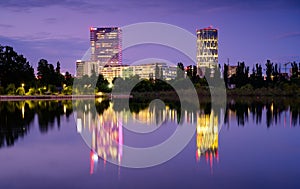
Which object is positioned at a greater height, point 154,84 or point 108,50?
point 108,50

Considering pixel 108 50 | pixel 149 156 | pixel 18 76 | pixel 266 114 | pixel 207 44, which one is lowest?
pixel 149 156

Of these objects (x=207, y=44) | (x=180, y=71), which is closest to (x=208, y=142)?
(x=180, y=71)

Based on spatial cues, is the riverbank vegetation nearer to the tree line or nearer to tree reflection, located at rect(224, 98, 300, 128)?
the tree line

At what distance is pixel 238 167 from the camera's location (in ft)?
24.1

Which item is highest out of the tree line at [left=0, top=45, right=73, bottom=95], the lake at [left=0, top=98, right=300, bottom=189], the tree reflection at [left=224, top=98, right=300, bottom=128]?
the tree line at [left=0, top=45, right=73, bottom=95]

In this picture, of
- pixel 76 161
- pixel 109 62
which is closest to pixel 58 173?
pixel 76 161

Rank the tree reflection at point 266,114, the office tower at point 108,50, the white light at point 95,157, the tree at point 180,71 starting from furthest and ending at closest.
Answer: the office tower at point 108,50 < the tree at point 180,71 < the tree reflection at point 266,114 < the white light at point 95,157

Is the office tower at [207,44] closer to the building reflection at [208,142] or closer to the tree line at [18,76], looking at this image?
the tree line at [18,76]

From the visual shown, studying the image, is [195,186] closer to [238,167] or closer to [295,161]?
[238,167]

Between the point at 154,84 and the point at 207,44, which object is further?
the point at 207,44

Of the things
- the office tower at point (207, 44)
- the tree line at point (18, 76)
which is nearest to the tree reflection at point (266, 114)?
the tree line at point (18, 76)

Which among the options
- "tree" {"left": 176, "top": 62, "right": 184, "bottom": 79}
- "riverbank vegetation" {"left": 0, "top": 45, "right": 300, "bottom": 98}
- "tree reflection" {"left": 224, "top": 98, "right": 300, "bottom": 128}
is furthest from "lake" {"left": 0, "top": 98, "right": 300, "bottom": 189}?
"tree" {"left": 176, "top": 62, "right": 184, "bottom": 79}

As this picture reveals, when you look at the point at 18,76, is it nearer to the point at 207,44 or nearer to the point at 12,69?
the point at 12,69

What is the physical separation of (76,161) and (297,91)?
4056 centimetres
